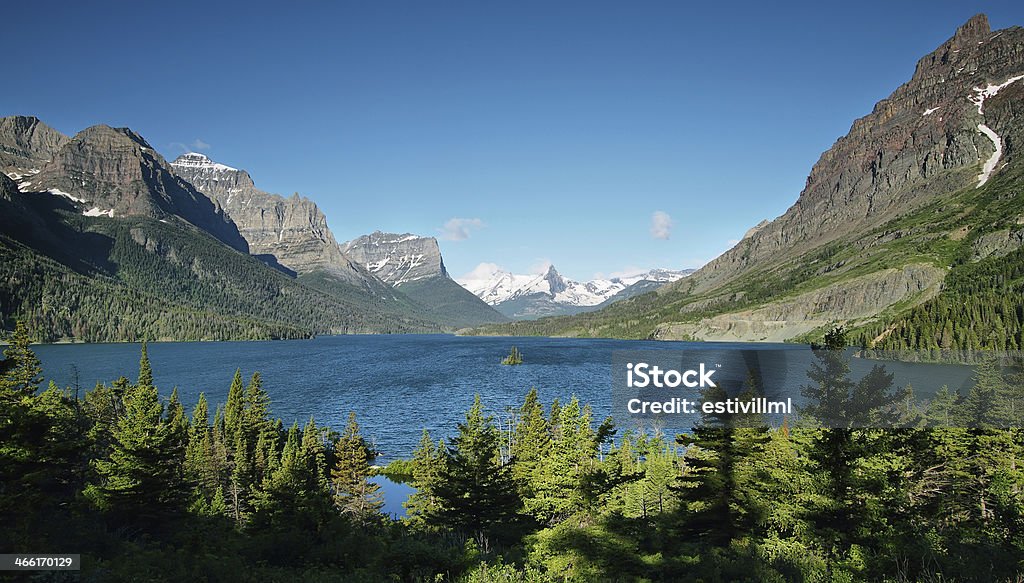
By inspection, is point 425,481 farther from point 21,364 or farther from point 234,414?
point 21,364

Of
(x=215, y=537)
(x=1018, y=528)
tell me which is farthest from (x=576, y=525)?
(x=215, y=537)

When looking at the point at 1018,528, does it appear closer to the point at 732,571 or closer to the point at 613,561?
the point at 732,571

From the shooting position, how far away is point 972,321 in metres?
150

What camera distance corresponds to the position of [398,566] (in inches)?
782

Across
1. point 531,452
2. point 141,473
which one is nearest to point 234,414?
point 141,473

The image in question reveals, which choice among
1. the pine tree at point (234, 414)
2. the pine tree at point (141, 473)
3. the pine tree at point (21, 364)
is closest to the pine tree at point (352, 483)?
the pine tree at point (141, 473)

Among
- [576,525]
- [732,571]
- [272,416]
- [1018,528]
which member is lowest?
[272,416]

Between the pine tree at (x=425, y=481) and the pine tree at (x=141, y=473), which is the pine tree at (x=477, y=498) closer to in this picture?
the pine tree at (x=425, y=481)

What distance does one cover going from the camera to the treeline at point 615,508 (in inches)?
738

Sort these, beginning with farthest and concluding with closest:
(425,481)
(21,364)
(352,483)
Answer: (425,481) → (352,483) → (21,364)

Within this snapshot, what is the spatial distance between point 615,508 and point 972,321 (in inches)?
6758

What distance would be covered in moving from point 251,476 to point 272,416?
37854 millimetres

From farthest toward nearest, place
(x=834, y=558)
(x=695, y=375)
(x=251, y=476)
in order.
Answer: (x=251, y=476) → (x=695, y=375) → (x=834, y=558)

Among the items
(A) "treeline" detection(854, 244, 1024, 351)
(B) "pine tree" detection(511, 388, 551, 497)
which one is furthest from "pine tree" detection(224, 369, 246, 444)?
(A) "treeline" detection(854, 244, 1024, 351)
